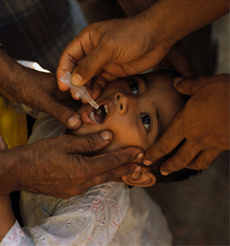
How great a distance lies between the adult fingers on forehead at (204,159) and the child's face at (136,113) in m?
0.22

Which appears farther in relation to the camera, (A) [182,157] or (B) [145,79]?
(B) [145,79]

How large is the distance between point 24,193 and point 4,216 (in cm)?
51

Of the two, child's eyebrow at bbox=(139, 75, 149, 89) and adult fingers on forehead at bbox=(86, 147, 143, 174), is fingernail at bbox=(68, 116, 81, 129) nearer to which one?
adult fingers on forehead at bbox=(86, 147, 143, 174)

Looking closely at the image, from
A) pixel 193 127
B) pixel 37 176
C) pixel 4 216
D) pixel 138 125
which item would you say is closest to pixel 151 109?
pixel 138 125

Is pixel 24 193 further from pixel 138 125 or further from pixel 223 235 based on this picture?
pixel 223 235

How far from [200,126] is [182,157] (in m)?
0.21

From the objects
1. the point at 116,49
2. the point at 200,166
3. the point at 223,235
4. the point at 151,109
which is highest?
the point at 116,49

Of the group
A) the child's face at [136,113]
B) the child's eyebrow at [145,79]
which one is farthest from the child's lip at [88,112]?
the child's eyebrow at [145,79]

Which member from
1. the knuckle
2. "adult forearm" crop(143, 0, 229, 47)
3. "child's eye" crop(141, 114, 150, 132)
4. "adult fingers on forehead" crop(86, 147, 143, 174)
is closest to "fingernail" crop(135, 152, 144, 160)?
"adult fingers on forehead" crop(86, 147, 143, 174)

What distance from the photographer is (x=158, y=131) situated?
1484 millimetres

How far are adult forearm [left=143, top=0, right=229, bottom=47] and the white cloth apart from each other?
2.85 ft

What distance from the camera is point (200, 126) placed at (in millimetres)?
1246

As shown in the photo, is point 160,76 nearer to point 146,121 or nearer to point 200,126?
point 146,121

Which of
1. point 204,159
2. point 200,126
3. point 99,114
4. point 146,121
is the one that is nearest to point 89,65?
point 99,114
